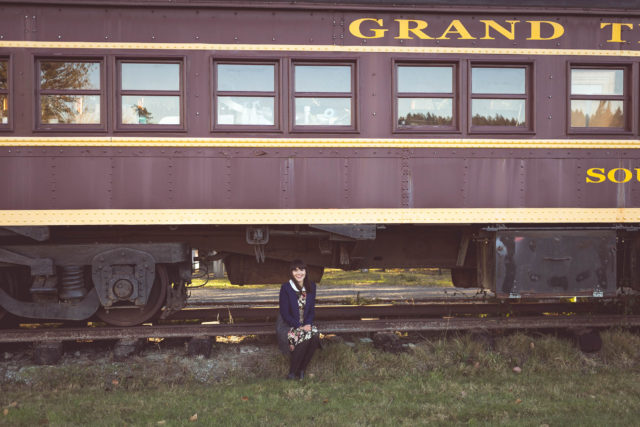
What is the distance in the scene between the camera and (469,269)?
21.3ft

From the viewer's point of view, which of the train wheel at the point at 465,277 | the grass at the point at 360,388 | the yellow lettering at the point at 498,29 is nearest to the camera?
the grass at the point at 360,388

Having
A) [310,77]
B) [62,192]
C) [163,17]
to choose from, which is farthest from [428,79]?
[62,192]

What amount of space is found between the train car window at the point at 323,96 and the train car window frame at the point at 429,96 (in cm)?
49

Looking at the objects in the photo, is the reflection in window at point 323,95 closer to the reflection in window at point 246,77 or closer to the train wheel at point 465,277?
the reflection in window at point 246,77

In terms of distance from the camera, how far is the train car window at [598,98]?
544 centimetres

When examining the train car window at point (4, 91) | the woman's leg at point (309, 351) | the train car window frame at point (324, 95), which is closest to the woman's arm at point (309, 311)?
the woman's leg at point (309, 351)

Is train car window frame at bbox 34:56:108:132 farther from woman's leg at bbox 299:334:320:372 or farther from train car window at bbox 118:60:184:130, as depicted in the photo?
woman's leg at bbox 299:334:320:372

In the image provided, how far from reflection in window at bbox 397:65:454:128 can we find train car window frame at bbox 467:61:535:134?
21cm

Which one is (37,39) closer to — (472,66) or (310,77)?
(310,77)

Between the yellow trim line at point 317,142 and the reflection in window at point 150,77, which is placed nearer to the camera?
the yellow trim line at point 317,142

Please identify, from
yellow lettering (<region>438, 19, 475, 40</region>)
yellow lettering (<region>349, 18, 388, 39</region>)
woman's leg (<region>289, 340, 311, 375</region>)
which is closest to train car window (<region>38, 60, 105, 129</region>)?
yellow lettering (<region>349, 18, 388, 39</region>)

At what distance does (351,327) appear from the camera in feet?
18.0

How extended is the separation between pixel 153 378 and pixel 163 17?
390 cm

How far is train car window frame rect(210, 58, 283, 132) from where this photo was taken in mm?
5102
